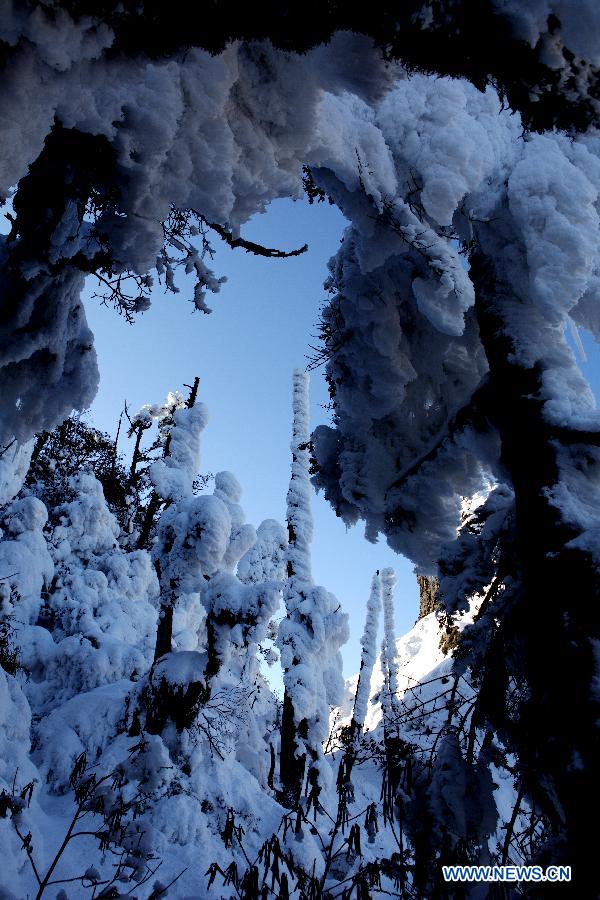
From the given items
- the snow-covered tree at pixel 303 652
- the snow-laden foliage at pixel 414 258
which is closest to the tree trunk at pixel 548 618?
the snow-laden foliage at pixel 414 258

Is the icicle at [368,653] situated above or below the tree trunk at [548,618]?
above

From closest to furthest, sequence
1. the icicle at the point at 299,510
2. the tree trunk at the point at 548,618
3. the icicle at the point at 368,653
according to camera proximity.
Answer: the tree trunk at the point at 548,618 → the icicle at the point at 299,510 → the icicle at the point at 368,653

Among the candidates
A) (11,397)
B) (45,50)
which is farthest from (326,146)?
(11,397)

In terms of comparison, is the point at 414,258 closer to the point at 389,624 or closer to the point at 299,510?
the point at 299,510

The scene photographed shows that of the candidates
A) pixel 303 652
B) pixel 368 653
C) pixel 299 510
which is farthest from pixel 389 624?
pixel 303 652

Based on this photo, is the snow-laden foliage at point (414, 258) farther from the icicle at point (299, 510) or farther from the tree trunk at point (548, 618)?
the icicle at point (299, 510)

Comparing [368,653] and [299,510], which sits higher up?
[299,510]

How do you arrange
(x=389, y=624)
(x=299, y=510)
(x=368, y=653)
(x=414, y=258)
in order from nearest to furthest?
(x=414, y=258), (x=299, y=510), (x=368, y=653), (x=389, y=624)

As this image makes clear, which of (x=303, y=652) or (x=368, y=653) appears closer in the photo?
(x=303, y=652)

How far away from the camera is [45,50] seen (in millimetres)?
1418

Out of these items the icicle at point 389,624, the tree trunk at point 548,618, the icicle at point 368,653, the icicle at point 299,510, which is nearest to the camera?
the tree trunk at point 548,618

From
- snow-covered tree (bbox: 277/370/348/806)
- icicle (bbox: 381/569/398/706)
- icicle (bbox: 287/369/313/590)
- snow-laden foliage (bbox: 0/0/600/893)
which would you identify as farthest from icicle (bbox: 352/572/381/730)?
snow-laden foliage (bbox: 0/0/600/893)

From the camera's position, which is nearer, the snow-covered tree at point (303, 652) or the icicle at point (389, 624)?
the snow-covered tree at point (303, 652)

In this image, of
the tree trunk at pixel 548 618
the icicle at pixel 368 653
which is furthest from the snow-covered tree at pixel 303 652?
the icicle at pixel 368 653
